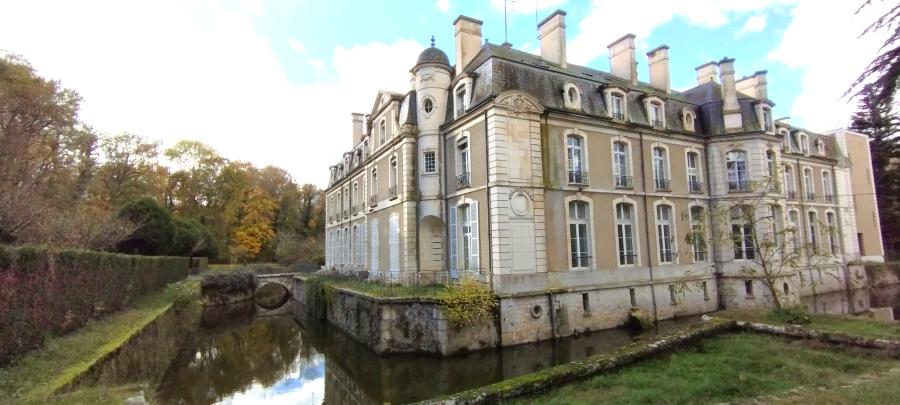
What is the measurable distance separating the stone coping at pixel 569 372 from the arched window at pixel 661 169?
8697 millimetres

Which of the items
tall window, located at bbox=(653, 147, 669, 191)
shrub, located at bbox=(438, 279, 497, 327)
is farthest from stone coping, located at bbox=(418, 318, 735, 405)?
tall window, located at bbox=(653, 147, 669, 191)

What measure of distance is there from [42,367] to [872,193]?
116 ft

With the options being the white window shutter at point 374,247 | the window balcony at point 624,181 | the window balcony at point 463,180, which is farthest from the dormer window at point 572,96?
the white window shutter at point 374,247

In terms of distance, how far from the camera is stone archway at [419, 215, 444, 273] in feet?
51.2

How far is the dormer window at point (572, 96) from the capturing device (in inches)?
578

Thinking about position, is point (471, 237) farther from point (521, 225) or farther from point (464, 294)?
point (464, 294)

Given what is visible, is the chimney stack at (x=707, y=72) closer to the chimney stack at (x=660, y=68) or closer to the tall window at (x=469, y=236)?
the chimney stack at (x=660, y=68)

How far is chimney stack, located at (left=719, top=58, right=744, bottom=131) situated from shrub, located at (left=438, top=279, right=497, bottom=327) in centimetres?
1230

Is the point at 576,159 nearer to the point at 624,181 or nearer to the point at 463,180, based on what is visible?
the point at 624,181

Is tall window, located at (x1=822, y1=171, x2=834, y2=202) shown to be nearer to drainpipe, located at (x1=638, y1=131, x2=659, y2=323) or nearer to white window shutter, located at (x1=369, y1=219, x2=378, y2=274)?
drainpipe, located at (x1=638, y1=131, x2=659, y2=323)

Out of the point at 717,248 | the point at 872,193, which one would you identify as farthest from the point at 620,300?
the point at 872,193

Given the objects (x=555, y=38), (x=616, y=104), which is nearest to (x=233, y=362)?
(x=616, y=104)

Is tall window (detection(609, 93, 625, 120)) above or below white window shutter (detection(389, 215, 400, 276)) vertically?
above

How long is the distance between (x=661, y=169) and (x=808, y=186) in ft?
36.7
